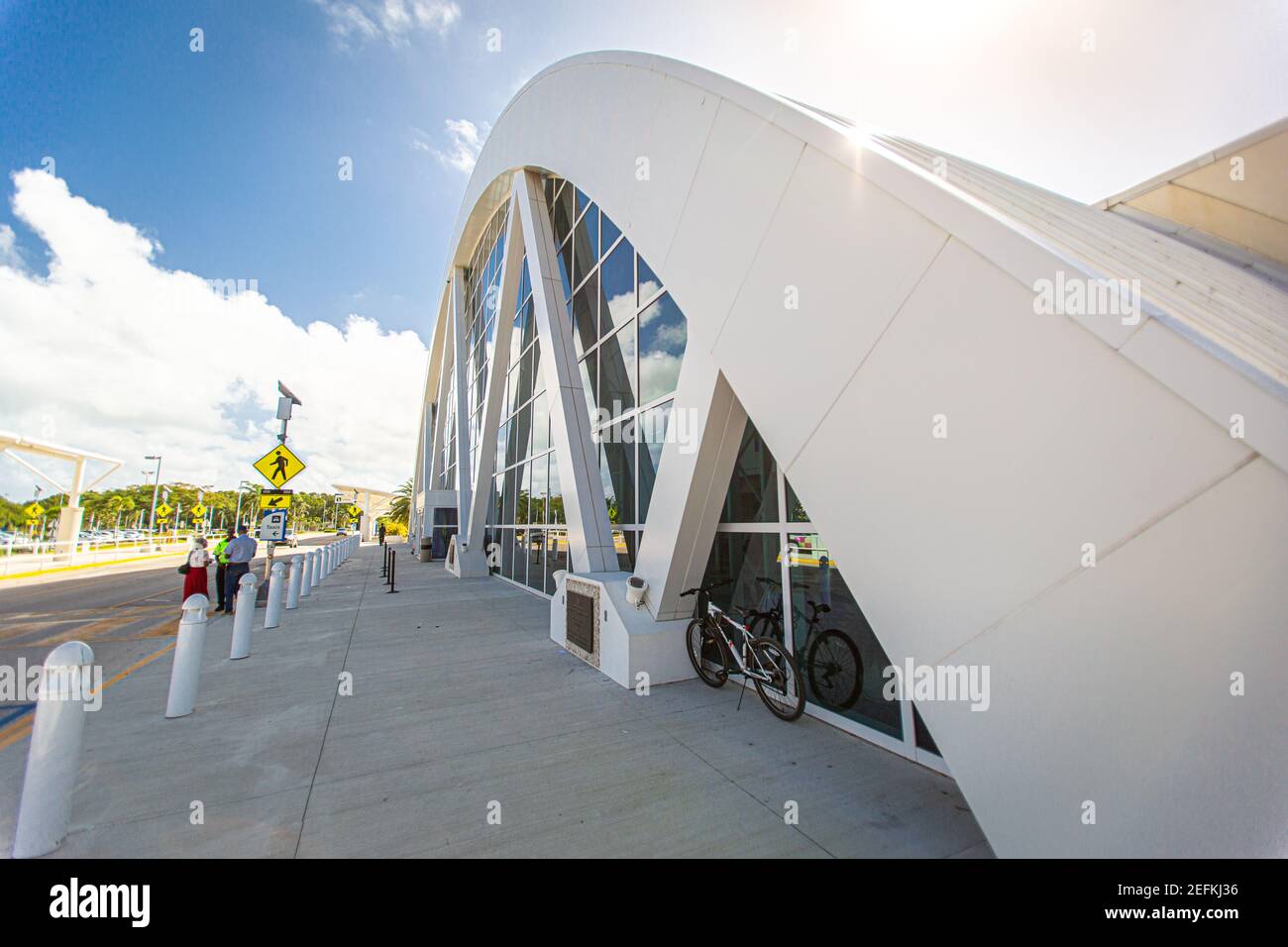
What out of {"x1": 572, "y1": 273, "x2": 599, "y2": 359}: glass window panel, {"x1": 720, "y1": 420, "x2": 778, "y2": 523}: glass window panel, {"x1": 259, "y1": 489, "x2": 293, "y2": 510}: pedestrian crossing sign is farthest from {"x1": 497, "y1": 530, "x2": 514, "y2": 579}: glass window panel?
{"x1": 720, "y1": 420, "x2": 778, "y2": 523}: glass window panel

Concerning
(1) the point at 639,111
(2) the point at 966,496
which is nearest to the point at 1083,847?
(2) the point at 966,496

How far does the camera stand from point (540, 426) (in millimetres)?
14023

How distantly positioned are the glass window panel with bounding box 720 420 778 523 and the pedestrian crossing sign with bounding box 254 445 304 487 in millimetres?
9251

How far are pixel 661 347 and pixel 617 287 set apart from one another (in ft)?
8.24

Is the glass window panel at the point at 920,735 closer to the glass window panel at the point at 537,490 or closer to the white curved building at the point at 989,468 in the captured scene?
the white curved building at the point at 989,468

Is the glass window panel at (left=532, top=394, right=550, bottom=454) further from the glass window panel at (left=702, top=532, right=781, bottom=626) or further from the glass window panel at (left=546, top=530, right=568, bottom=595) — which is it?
the glass window panel at (left=702, top=532, right=781, bottom=626)

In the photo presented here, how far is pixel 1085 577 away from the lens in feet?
8.07

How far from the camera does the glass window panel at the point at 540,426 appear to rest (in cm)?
1345

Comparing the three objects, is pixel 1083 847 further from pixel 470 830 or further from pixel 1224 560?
pixel 470 830

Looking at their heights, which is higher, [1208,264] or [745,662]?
[1208,264]

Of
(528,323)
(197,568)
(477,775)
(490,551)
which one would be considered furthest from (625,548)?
(490,551)

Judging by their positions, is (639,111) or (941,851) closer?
(941,851)

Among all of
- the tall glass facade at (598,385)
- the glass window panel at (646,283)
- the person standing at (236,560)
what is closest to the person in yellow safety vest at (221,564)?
the person standing at (236,560)
